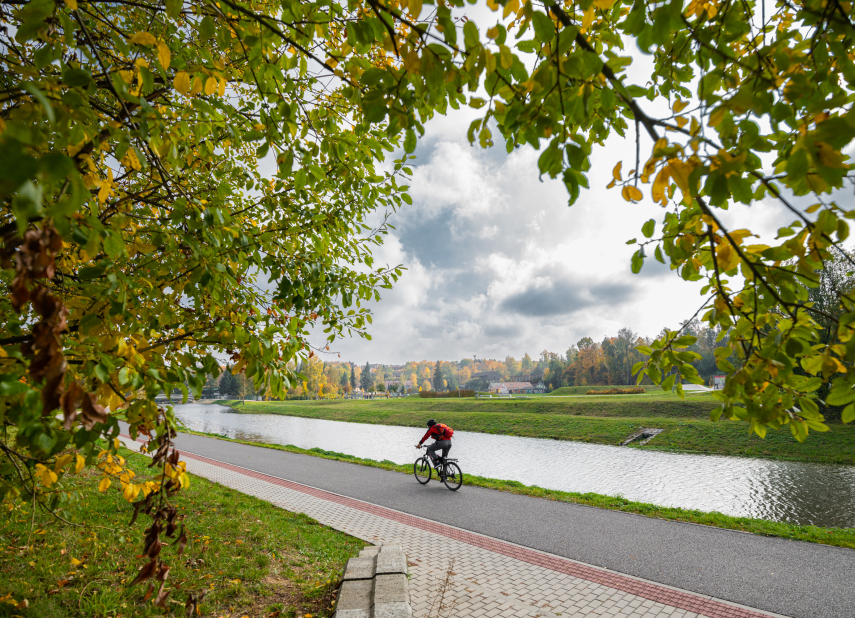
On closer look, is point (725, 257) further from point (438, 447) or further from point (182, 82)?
point (438, 447)

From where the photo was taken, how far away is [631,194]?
1.60 m

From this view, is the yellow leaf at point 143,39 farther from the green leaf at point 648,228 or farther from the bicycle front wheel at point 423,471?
the bicycle front wheel at point 423,471

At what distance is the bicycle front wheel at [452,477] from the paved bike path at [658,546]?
0.22 meters

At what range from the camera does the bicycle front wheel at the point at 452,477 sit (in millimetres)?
10305

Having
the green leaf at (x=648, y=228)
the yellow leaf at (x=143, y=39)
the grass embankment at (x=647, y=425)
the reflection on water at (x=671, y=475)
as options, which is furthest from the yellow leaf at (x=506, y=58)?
the grass embankment at (x=647, y=425)

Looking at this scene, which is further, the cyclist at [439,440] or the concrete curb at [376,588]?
the cyclist at [439,440]

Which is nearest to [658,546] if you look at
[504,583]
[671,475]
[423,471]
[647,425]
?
[504,583]

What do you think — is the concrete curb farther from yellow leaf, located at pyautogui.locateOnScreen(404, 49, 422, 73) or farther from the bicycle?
the bicycle

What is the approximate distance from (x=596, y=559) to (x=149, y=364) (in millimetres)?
6536

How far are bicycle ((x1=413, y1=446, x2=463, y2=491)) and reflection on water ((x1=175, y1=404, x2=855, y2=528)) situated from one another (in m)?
3.15

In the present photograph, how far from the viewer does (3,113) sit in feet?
8.14

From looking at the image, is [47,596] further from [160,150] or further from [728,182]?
[728,182]

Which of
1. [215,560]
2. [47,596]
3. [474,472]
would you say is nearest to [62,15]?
[47,596]

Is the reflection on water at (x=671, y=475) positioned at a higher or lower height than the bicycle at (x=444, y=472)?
lower
